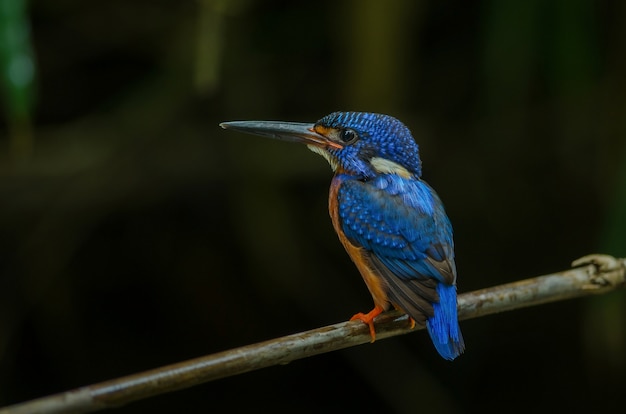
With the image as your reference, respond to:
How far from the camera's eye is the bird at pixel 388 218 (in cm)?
216

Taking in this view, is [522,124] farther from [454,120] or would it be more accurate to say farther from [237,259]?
[237,259]

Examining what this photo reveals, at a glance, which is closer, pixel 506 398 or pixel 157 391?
pixel 157 391

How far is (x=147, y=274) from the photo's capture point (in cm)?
424

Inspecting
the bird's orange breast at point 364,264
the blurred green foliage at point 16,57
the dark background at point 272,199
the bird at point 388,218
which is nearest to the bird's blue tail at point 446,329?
the bird at point 388,218

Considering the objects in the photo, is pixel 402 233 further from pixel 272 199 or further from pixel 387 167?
pixel 272 199

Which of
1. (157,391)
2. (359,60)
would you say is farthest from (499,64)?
(157,391)

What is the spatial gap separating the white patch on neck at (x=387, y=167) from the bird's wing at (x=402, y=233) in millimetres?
27

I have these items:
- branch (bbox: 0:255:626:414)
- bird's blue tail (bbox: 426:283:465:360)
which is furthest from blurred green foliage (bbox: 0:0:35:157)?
bird's blue tail (bbox: 426:283:465:360)

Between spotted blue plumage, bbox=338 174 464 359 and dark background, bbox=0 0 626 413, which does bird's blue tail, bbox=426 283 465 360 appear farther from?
dark background, bbox=0 0 626 413

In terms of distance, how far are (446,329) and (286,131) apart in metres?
0.78

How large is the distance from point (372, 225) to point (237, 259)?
1968 mm

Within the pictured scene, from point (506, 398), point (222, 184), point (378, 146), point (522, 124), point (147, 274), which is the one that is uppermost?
point (378, 146)

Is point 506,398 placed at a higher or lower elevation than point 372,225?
lower

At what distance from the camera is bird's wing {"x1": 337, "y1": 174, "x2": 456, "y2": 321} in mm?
2229
